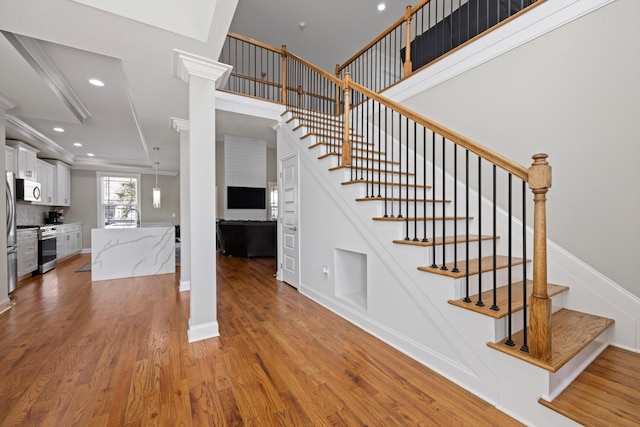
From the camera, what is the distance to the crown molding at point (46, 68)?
90.7 inches

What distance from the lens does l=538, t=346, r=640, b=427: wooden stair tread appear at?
129 centimetres

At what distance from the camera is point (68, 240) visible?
6742mm

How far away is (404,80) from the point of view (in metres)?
3.67

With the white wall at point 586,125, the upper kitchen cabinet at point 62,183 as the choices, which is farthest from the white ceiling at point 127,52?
the white wall at point 586,125

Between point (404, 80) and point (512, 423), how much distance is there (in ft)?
12.1

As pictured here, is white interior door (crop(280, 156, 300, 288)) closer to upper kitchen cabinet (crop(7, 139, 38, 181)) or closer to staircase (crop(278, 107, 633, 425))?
staircase (crop(278, 107, 633, 425))

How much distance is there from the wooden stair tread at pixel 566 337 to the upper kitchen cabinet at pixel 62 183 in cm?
909

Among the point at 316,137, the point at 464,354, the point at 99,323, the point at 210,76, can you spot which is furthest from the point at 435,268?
the point at 99,323

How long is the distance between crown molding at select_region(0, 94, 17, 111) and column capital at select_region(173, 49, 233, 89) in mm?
2344

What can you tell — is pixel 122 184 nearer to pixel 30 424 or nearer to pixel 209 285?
pixel 209 285

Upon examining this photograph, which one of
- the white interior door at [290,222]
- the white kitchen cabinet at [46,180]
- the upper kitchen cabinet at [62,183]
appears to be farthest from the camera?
the upper kitchen cabinet at [62,183]

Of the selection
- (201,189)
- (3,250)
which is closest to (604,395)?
(201,189)

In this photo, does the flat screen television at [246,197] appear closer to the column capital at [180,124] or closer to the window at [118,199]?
the window at [118,199]

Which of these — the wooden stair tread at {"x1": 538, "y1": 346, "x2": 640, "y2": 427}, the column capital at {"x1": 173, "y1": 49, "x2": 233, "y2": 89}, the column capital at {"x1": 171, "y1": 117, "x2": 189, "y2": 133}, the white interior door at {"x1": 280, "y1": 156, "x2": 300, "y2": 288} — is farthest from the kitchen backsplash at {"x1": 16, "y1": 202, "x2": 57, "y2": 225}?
the wooden stair tread at {"x1": 538, "y1": 346, "x2": 640, "y2": 427}
